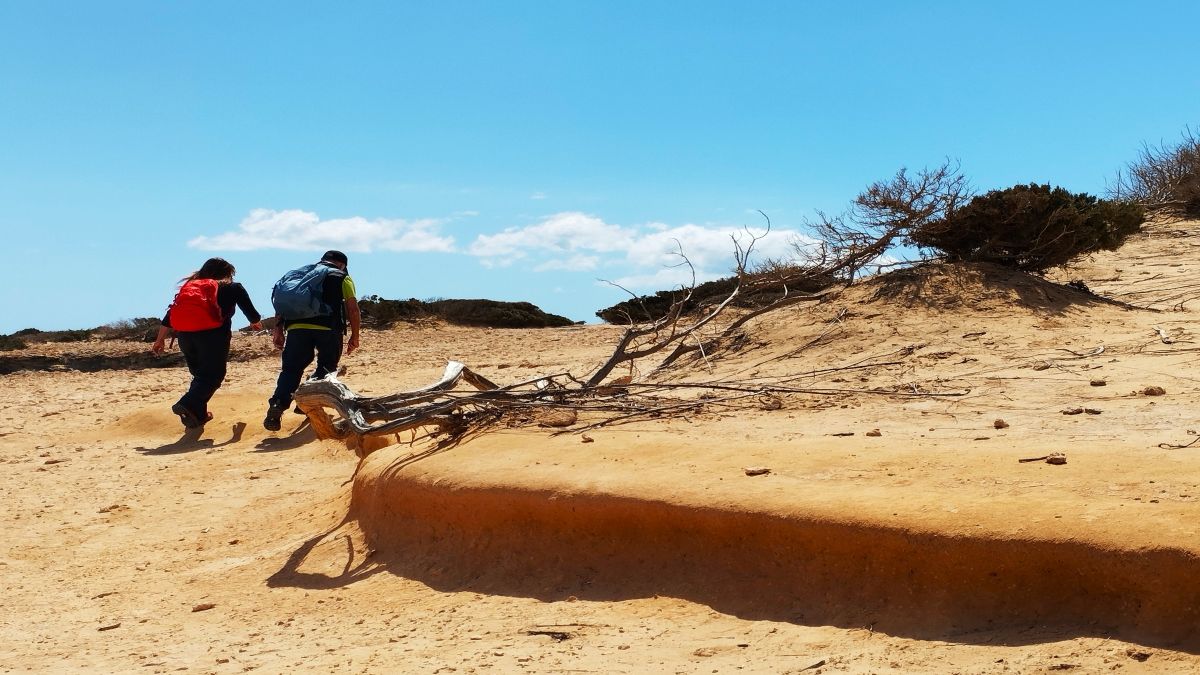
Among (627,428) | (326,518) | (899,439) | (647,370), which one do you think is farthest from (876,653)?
(647,370)

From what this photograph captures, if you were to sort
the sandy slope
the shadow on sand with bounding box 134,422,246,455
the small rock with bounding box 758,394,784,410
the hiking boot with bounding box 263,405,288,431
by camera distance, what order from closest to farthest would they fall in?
the sandy slope
the small rock with bounding box 758,394,784,410
the hiking boot with bounding box 263,405,288,431
the shadow on sand with bounding box 134,422,246,455

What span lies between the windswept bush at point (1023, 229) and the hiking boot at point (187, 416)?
20.4 feet

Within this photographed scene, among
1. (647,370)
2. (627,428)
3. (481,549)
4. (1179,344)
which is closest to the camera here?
(481,549)

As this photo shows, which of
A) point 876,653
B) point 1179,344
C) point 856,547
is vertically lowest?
point 876,653

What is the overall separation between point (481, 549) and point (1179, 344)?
480 centimetres

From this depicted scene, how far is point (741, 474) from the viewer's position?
483 centimetres

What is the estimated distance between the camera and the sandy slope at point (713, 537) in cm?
377

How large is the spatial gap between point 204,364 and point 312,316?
1.45m

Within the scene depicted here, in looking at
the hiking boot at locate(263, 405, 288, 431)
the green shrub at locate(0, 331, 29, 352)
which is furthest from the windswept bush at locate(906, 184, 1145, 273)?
the green shrub at locate(0, 331, 29, 352)

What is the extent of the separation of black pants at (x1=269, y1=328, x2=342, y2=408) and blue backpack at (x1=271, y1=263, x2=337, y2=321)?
14cm

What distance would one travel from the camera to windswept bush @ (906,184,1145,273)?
9.50 meters

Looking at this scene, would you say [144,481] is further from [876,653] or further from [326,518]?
[876,653]

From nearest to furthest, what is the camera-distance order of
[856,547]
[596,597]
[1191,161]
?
1. [856,547]
2. [596,597]
3. [1191,161]

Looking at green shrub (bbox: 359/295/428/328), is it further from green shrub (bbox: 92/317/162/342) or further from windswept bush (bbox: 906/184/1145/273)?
windswept bush (bbox: 906/184/1145/273)
